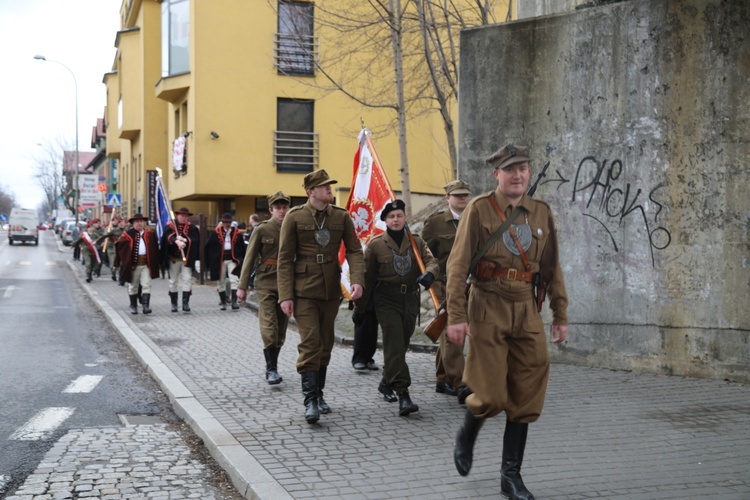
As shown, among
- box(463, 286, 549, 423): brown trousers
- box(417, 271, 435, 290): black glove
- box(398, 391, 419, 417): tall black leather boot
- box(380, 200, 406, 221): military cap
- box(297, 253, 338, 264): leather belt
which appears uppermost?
box(380, 200, 406, 221): military cap

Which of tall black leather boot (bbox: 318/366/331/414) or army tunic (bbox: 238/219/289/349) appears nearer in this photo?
tall black leather boot (bbox: 318/366/331/414)

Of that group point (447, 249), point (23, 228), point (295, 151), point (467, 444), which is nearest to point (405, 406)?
point (447, 249)

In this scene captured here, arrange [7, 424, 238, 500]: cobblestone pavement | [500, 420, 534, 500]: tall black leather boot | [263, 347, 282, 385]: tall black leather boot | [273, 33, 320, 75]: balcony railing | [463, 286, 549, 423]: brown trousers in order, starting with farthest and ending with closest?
1. [273, 33, 320, 75]: balcony railing
2. [263, 347, 282, 385]: tall black leather boot
3. [7, 424, 238, 500]: cobblestone pavement
4. [463, 286, 549, 423]: brown trousers
5. [500, 420, 534, 500]: tall black leather boot

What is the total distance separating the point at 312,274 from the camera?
6941 millimetres

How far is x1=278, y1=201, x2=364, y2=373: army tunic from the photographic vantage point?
272 inches

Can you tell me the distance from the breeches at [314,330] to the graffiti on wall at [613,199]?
11.6ft

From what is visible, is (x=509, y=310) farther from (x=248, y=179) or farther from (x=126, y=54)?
(x=126, y=54)

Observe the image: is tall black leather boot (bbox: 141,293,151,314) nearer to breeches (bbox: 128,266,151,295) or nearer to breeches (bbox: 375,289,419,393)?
breeches (bbox: 128,266,151,295)

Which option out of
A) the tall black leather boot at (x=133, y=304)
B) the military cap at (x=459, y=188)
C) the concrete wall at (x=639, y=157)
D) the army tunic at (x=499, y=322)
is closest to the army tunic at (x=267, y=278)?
the military cap at (x=459, y=188)

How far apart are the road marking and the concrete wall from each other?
4.93 meters

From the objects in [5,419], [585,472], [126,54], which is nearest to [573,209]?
[585,472]

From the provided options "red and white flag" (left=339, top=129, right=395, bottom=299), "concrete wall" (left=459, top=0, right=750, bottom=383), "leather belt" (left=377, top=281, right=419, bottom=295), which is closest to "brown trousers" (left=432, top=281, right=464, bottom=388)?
"leather belt" (left=377, top=281, right=419, bottom=295)

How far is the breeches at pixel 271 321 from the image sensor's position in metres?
8.64

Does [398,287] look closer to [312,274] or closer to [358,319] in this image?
[312,274]
